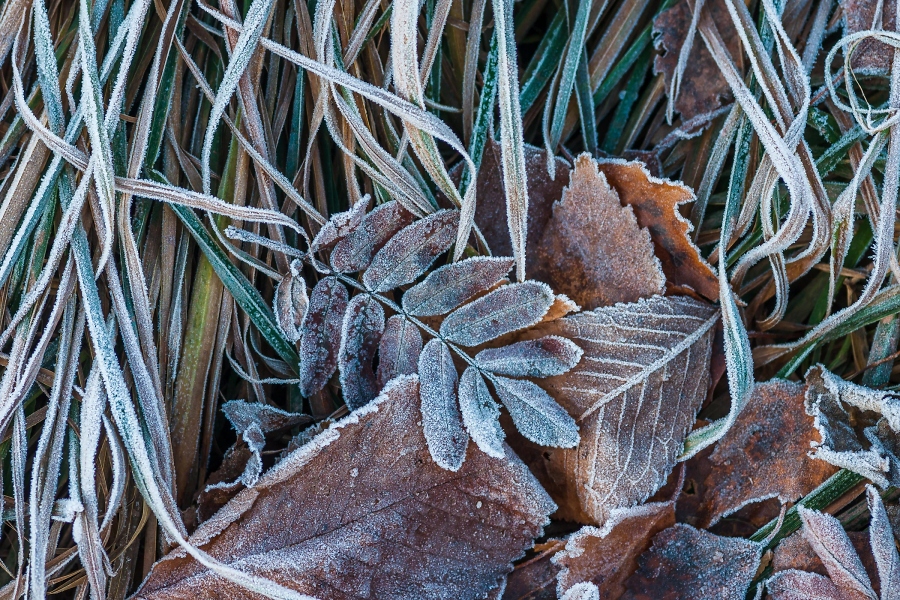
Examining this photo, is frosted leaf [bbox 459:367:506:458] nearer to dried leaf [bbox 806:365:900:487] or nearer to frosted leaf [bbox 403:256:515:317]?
frosted leaf [bbox 403:256:515:317]

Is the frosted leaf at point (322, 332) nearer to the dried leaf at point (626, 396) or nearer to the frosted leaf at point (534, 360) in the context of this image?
the frosted leaf at point (534, 360)

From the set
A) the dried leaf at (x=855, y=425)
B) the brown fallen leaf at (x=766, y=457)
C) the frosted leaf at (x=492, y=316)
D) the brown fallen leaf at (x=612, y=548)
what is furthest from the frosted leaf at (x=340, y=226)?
the dried leaf at (x=855, y=425)

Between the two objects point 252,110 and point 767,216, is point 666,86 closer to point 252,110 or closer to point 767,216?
point 767,216

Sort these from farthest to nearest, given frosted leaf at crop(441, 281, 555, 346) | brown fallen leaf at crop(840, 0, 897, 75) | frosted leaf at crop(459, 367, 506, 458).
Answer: brown fallen leaf at crop(840, 0, 897, 75)
frosted leaf at crop(441, 281, 555, 346)
frosted leaf at crop(459, 367, 506, 458)

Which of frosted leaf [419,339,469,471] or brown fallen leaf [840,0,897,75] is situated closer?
frosted leaf [419,339,469,471]

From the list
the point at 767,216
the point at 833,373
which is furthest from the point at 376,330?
the point at 833,373

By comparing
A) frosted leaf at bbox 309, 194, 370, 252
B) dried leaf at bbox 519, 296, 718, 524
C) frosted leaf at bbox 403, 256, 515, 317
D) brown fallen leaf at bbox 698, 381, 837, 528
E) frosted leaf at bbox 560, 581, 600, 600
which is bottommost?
frosted leaf at bbox 560, 581, 600, 600

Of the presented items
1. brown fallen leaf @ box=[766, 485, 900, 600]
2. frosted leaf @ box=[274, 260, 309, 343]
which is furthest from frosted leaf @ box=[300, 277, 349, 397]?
brown fallen leaf @ box=[766, 485, 900, 600]
